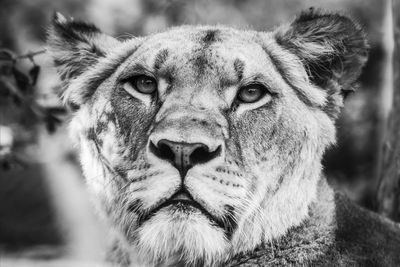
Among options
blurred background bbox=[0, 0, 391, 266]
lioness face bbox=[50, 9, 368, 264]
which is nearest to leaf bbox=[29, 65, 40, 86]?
lioness face bbox=[50, 9, 368, 264]

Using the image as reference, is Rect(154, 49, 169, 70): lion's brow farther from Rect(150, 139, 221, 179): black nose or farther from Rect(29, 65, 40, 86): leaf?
Rect(29, 65, 40, 86): leaf

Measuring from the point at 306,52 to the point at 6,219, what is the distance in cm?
906

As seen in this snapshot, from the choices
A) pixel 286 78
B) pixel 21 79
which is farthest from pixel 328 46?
pixel 21 79

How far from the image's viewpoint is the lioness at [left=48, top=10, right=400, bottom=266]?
10.9 ft

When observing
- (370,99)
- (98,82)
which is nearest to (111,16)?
(370,99)

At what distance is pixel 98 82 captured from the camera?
14.1ft

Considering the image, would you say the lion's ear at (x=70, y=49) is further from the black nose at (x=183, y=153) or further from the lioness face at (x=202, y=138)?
the black nose at (x=183, y=153)

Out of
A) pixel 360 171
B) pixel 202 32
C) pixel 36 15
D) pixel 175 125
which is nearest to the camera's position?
pixel 175 125

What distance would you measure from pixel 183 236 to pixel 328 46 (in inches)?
65.6

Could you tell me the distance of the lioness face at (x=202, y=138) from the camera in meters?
3.31

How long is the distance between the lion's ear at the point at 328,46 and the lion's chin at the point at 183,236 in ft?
4.48

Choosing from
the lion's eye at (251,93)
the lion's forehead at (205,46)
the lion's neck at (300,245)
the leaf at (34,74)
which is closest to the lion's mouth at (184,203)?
the lion's neck at (300,245)

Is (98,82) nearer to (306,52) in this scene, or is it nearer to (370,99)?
(306,52)

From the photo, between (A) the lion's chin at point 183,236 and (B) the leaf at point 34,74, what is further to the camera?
(B) the leaf at point 34,74
